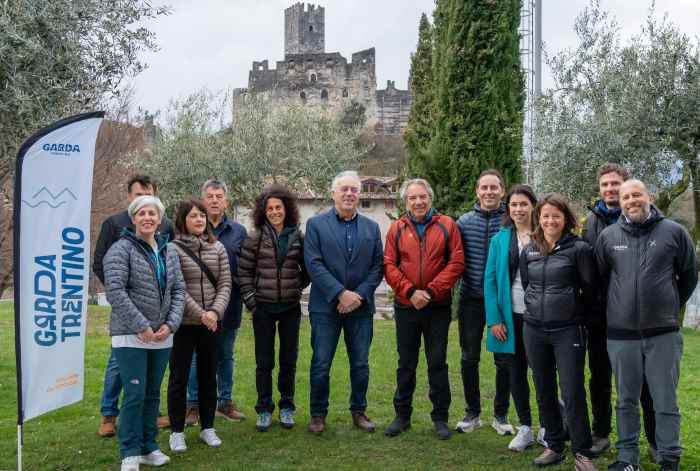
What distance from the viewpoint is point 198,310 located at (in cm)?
551

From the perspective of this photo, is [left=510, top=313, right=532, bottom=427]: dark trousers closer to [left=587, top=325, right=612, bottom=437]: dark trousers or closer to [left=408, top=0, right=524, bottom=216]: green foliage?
[left=587, top=325, right=612, bottom=437]: dark trousers

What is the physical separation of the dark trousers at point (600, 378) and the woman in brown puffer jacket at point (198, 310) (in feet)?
9.64

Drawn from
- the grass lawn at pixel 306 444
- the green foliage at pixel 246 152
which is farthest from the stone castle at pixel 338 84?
the grass lawn at pixel 306 444

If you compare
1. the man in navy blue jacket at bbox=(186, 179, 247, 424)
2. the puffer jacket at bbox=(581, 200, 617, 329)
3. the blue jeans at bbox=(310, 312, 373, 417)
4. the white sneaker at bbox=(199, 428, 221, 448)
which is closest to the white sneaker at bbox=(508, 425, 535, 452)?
the puffer jacket at bbox=(581, 200, 617, 329)

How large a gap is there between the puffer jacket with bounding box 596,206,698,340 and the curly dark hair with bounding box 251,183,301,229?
2.68 meters

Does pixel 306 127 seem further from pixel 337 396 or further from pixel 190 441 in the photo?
pixel 190 441

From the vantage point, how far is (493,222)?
6066 mm

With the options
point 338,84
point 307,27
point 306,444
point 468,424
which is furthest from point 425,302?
point 307,27

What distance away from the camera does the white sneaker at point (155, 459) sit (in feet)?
17.5

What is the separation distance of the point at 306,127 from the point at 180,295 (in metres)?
15.2

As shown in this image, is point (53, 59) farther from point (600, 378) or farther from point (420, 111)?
point (420, 111)

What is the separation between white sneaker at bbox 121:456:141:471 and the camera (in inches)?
199

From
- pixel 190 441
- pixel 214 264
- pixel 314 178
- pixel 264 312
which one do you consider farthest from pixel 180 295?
pixel 314 178

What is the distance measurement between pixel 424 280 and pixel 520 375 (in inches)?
43.1
